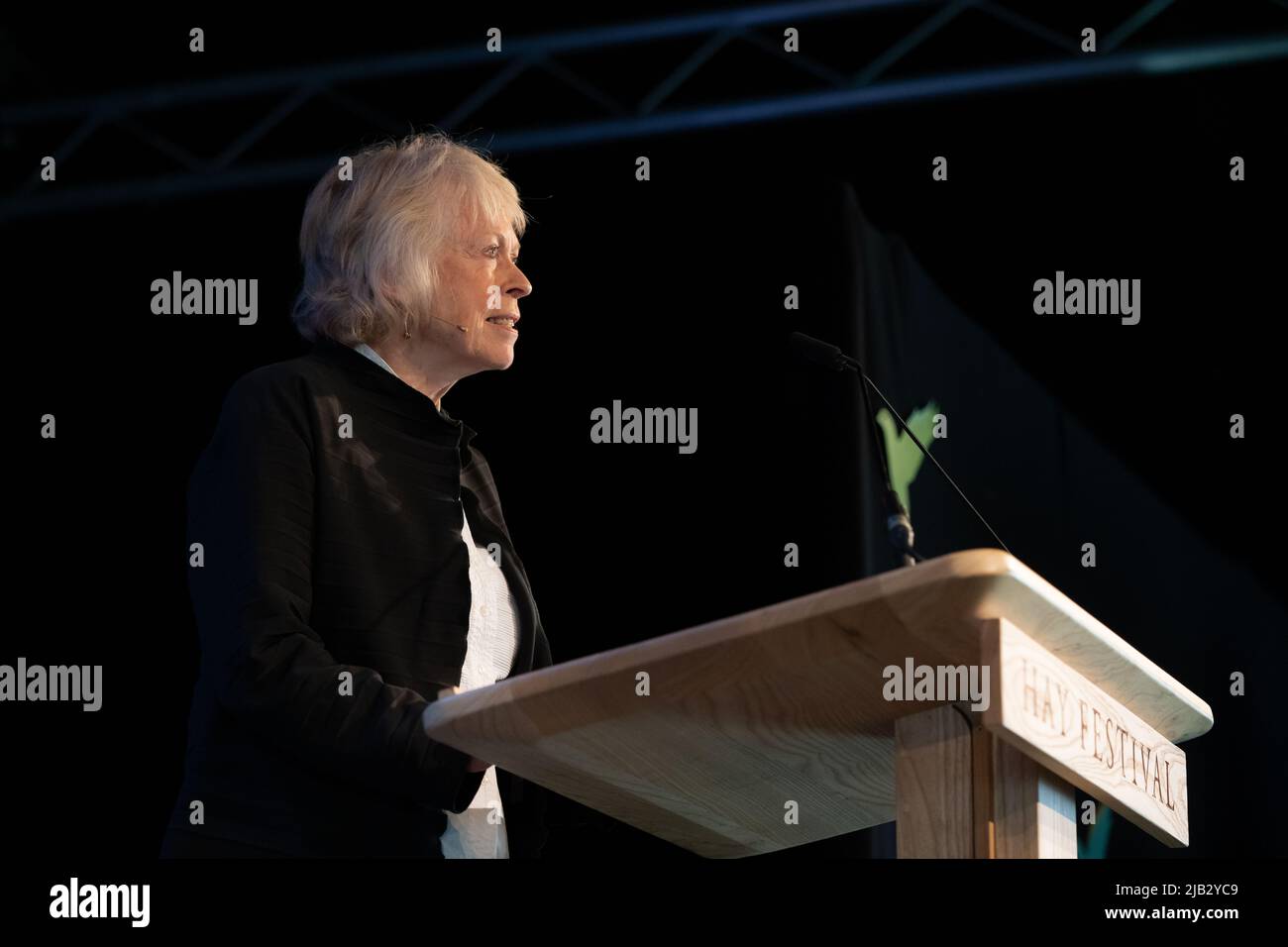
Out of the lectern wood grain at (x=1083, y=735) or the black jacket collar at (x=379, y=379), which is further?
the black jacket collar at (x=379, y=379)

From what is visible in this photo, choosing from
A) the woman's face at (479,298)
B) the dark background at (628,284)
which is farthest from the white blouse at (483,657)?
the dark background at (628,284)

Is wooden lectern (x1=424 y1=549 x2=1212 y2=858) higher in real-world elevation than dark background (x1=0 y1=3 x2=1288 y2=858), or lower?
lower

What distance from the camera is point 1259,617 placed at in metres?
4.30

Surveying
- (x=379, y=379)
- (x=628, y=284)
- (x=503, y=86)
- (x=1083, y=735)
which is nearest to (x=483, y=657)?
(x=379, y=379)

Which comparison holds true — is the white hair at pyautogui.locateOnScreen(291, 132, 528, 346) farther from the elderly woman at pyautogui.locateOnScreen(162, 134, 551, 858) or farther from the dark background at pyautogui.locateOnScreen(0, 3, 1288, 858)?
the dark background at pyautogui.locateOnScreen(0, 3, 1288, 858)

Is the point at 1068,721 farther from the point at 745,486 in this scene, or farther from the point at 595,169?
the point at 595,169

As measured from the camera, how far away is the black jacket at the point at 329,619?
1.63m

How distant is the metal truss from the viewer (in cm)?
359

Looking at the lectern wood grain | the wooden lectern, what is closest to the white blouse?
the wooden lectern

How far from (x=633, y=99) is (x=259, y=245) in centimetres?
92

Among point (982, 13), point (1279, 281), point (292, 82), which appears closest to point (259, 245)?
point (292, 82)

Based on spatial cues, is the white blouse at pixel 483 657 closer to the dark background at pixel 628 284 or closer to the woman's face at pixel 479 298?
the woman's face at pixel 479 298

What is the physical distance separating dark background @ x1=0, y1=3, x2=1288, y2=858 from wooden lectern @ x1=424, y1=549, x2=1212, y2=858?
1815 mm

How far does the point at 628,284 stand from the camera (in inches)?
149
